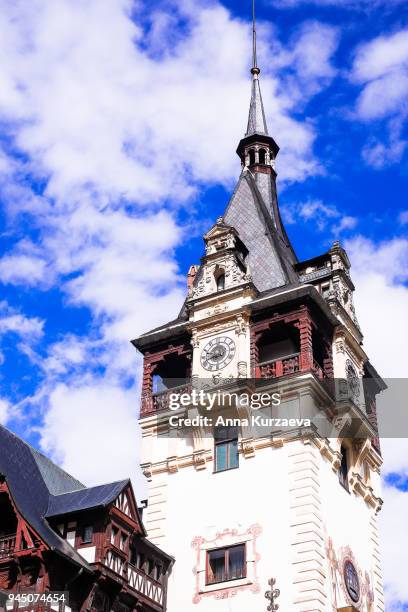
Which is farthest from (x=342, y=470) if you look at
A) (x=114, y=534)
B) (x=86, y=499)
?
(x=86, y=499)

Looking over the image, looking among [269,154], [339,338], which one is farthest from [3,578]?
[269,154]

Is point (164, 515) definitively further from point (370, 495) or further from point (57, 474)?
point (370, 495)

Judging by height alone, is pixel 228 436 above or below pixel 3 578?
above

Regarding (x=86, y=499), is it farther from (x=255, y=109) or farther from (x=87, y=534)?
(x=255, y=109)

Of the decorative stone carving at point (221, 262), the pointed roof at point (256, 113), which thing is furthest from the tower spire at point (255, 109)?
the decorative stone carving at point (221, 262)

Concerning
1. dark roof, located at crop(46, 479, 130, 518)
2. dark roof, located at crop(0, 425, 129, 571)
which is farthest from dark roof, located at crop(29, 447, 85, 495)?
dark roof, located at crop(46, 479, 130, 518)

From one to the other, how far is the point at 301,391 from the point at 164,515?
620 cm

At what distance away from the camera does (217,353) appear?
1419 inches

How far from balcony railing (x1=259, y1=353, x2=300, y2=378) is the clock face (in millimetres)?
1341

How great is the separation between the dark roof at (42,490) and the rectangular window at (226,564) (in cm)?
444

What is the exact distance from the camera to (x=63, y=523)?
28922 millimetres

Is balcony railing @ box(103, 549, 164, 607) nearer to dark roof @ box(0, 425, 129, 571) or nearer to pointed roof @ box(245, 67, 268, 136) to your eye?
dark roof @ box(0, 425, 129, 571)

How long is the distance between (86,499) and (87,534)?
123 centimetres

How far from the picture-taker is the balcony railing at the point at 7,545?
87.6 feet
